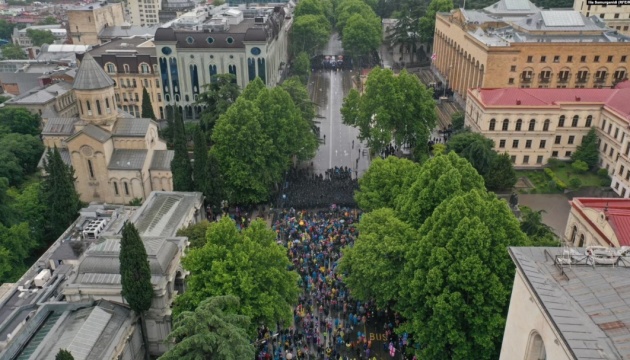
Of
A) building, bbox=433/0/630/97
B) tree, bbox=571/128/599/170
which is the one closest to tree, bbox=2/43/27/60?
building, bbox=433/0/630/97

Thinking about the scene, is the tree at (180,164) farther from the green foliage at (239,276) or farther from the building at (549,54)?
the building at (549,54)

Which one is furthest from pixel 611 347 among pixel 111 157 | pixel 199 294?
pixel 111 157

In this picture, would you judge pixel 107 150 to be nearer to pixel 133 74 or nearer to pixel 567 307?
pixel 133 74

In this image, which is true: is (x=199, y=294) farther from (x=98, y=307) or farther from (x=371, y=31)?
(x=371, y=31)

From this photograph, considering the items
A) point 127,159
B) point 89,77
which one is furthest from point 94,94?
point 127,159

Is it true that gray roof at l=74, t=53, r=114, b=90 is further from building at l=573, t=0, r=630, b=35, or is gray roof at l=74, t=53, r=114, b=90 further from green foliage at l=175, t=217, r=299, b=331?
building at l=573, t=0, r=630, b=35
